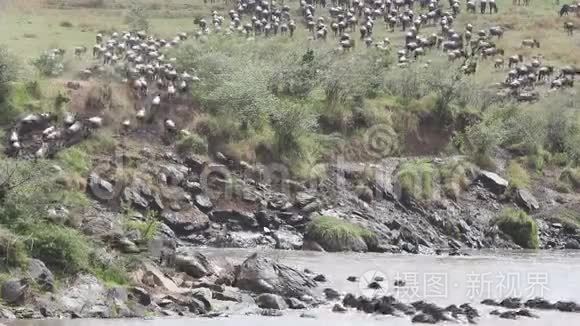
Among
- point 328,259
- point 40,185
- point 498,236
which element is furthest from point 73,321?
point 498,236

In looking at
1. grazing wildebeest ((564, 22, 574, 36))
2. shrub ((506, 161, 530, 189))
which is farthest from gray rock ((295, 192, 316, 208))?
grazing wildebeest ((564, 22, 574, 36))

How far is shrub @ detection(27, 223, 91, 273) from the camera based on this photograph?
29.5 m

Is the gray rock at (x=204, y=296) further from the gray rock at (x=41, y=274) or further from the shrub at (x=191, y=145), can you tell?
the shrub at (x=191, y=145)

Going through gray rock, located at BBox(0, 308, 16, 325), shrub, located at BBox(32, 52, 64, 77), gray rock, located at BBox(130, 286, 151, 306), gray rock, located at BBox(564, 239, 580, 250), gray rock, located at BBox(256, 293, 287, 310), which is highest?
shrub, located at BBox(32, 52, 64, 77)

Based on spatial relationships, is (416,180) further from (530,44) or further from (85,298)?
(530,44)

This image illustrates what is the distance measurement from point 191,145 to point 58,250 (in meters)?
16.1

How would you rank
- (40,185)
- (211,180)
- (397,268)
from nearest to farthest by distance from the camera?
(40,185)
(397,268)
(211,180)

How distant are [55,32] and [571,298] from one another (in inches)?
1459

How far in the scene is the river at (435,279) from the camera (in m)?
28.8

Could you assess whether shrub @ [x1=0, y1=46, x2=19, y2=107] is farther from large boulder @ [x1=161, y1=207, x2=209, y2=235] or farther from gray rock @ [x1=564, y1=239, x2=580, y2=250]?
gray rock @ [x1=564, y1=239, x2=580, y2=250]

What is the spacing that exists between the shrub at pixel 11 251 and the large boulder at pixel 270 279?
19.7ft

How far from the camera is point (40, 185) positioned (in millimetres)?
31812

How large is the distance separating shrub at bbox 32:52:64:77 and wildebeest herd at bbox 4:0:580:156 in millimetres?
977

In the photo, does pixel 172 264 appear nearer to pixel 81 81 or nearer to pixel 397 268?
pixel 397 268
